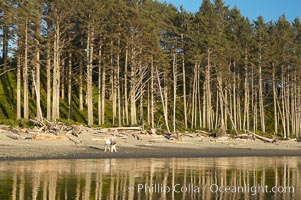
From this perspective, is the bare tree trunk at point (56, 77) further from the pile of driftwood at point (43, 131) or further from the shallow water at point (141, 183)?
the shallow water at point (141, 183)

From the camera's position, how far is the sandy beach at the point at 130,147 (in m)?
31.7

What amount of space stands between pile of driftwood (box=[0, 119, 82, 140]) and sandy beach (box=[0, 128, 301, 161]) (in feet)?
1.35

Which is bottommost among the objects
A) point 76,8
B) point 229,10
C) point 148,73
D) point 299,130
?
point 299,130

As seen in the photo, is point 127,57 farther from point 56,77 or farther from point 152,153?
point 152,153

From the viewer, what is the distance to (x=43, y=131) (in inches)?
1496

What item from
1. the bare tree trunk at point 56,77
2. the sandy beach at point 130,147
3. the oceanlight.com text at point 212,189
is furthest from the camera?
the bare tree trunk at point 56,77

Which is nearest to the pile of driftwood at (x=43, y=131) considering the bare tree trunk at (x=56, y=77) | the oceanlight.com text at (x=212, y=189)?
the bare tree trunk at (x=56, y=77)

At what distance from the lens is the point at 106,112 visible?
6575 centimetres

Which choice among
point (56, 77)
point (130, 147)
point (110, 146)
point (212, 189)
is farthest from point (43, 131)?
point (212, 189)

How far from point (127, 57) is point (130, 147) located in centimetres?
2080

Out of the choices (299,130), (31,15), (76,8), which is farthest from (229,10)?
(31,15)

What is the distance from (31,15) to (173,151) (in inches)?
772

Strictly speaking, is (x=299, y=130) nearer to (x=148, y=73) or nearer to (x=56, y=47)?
(x=148, y=73)

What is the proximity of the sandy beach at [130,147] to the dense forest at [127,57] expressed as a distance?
260 inches
